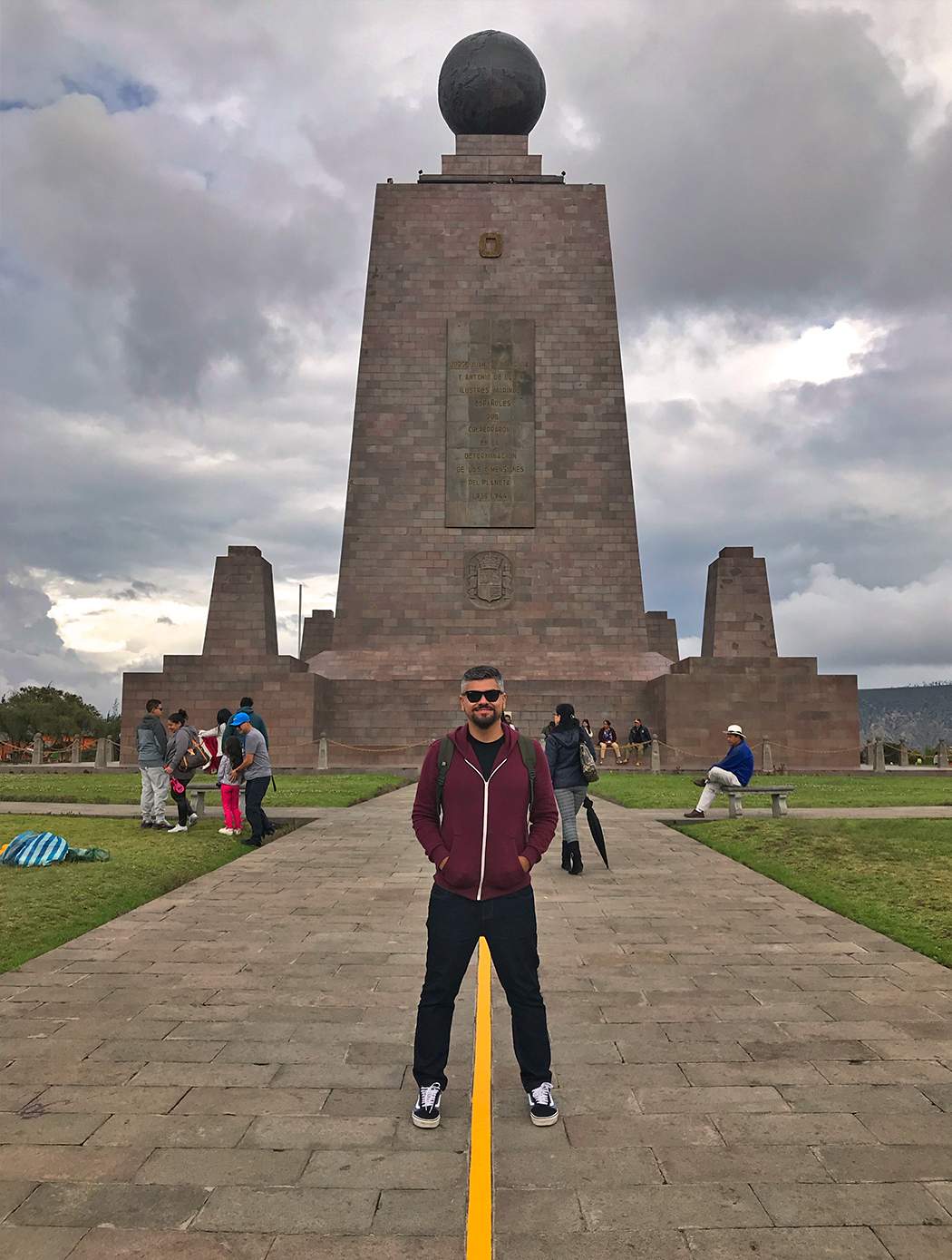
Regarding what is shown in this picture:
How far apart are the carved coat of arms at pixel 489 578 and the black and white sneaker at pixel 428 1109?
25456 mm

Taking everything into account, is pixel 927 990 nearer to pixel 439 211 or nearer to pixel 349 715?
pixel 349 715

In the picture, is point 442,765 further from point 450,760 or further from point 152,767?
point 152,767

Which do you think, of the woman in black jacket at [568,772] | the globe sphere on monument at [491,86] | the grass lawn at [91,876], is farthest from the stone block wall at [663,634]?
the woman in black jacket at [568,772]

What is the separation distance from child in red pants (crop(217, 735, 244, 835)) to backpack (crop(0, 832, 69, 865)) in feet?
8.02

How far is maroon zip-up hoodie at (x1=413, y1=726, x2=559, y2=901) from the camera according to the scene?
13.3 ft

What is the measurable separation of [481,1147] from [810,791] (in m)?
16.8

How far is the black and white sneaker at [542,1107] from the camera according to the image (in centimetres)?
379

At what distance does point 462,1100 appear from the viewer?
4082mm

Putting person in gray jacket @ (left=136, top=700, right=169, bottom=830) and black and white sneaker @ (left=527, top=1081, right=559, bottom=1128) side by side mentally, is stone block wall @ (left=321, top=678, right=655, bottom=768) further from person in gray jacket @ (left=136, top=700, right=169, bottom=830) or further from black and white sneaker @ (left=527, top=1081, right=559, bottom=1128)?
black and white sneaker @ (left=527, top=1081, right=559, bottom=1128)

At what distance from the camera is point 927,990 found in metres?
5.65

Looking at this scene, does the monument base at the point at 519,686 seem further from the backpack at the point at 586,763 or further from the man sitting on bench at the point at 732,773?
the backpack at the point at 586,763

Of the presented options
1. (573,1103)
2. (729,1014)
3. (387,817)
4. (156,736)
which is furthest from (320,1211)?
(387,817)

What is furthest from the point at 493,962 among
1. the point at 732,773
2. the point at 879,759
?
the point at 879,759

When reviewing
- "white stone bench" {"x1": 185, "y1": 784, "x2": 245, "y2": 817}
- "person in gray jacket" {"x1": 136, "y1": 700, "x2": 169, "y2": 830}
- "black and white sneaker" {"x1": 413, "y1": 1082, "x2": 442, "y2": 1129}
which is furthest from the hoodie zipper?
"person in gray jacket" {"x1": 136, "y1": 700, "x2": 169, "y2": 830}
